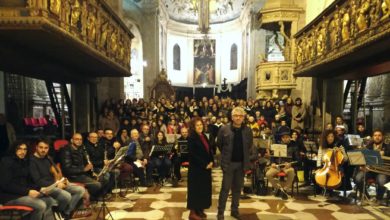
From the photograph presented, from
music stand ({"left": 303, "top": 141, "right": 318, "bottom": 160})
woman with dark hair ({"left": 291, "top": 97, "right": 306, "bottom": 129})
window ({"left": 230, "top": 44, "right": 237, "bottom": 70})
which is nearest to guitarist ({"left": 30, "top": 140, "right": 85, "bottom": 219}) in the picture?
music stand ({"left": 303, "top": 141, "right": 318, "bottom": 160})

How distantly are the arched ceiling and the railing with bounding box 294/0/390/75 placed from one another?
1790cm

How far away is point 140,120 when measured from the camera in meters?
10.7

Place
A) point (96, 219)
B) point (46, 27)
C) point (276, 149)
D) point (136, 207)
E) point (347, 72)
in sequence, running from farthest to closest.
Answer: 1. point (347, 72)
2. point (276, 149)
3. point (136, 207)
4. point (96, 219)
5. point (46, 27)

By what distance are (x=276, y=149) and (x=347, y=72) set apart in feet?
12.2

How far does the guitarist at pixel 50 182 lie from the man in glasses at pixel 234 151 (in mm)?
2403

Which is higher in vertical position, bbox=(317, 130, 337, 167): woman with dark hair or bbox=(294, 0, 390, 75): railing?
bbox=(294, 0, 390, 75): railing

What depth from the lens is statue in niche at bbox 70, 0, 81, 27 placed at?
5.95 metres

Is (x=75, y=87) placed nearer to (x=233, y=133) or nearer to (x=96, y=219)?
(x=96, y=219)

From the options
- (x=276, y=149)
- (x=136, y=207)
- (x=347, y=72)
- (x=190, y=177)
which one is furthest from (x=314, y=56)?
(x=136, y=207)

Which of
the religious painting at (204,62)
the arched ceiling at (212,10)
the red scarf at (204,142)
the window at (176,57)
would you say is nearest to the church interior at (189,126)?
the red scarf at (204,142)

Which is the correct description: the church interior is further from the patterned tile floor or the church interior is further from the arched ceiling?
the arched ceiling

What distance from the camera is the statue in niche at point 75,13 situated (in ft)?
19.5

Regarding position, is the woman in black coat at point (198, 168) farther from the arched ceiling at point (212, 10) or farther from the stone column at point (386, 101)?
the arched ceiling at point (212, 10)

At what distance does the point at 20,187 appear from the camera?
4316mm
